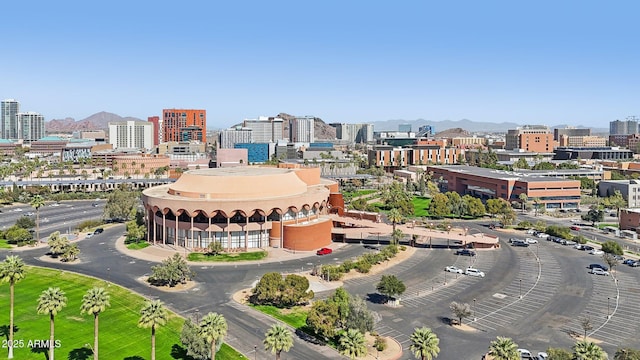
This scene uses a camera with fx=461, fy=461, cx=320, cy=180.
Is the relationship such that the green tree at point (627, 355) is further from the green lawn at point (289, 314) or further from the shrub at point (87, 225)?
the shrub at point (87, 225)

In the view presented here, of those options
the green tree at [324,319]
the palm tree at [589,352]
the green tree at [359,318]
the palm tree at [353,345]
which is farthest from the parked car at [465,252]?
the palm tree at [353,345]

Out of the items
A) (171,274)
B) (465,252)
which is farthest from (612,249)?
(171,274)

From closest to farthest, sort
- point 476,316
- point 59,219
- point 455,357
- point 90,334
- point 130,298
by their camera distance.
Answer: point 455,357
point 90,334
point 476,316
point 130,298
point 59,219

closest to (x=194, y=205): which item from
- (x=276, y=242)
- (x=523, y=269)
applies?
(x=276, y=242)

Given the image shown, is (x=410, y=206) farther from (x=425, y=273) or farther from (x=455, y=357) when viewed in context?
(x=455, y=357)

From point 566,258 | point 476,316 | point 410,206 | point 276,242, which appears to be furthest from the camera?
point 410,206

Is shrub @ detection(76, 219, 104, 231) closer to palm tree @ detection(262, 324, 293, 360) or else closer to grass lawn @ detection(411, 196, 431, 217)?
palm tree @ detection(262, 324, 293, 360)
